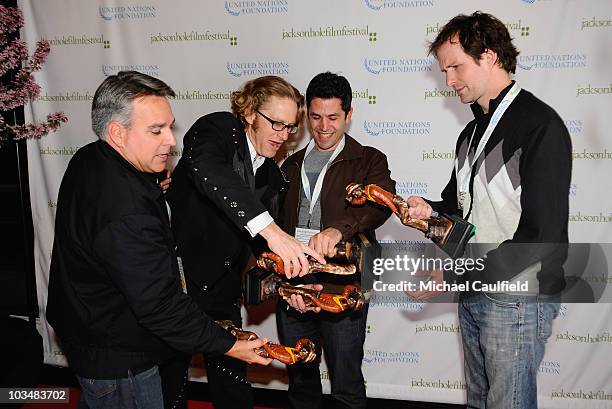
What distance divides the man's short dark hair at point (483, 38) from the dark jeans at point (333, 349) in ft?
4.21

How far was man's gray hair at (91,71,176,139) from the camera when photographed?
63.9 inches

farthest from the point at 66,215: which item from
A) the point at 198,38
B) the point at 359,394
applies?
the point at 198,38

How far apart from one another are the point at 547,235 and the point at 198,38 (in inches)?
101

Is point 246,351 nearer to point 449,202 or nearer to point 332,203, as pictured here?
point 332,203

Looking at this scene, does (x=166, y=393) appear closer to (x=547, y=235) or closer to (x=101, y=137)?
(x=101, y=137)

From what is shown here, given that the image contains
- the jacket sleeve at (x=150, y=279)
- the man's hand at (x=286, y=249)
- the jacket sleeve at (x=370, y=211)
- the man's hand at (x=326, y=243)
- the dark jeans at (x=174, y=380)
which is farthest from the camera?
the jacket sleeve at (x=370, y=211)

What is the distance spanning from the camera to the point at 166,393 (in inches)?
89.1

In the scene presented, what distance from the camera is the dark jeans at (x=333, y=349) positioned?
8.41ft

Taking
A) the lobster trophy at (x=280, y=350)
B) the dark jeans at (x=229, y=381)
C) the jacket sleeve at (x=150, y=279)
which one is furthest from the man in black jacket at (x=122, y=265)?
the dark jeans at (x=229, y=381)

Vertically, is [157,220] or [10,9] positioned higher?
[10,9]

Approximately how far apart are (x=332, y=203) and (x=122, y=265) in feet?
4.00

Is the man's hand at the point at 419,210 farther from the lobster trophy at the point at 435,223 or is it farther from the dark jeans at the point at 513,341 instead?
the dark jeans at the point at 513,341

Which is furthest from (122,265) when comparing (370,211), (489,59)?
(489,59)

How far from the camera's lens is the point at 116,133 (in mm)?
1648
